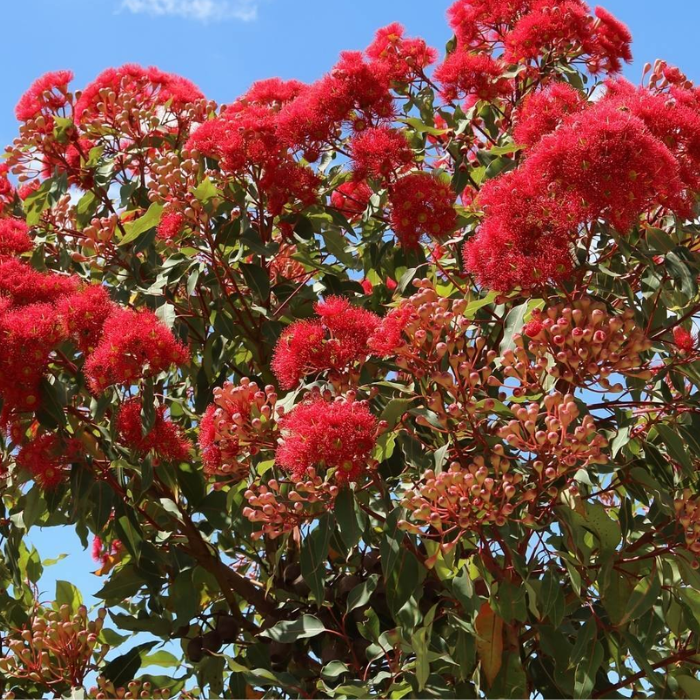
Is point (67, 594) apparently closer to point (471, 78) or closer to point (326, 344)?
point (326, 344)

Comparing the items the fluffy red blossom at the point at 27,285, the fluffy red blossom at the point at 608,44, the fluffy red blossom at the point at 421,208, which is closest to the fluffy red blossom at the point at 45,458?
the fluffy red blossom at the point at 27,285

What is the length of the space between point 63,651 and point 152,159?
178cm

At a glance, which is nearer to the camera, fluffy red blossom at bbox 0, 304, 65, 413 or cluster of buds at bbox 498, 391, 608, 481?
cluster of buds at bbox 498, 391, 608, 481

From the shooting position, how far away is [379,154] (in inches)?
126

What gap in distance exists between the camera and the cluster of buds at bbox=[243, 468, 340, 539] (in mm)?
2434

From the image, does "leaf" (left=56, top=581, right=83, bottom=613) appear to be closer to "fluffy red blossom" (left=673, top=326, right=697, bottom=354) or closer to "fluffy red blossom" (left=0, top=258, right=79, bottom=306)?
"fluffy red blossom" (left=0, top=258, right=79, bottom=306)

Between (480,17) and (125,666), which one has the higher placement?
(480,17)

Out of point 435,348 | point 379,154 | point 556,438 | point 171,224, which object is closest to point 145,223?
point 171,224

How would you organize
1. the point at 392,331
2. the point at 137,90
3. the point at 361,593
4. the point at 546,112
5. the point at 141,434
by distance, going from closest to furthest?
the point at 392,331 → the point at 361,593 → the point at 141,434 → the point at 546,112 → the point at 137,90

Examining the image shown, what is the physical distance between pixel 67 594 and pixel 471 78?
239 centimetres

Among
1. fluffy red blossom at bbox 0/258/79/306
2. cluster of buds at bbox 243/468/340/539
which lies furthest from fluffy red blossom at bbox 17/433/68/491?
cluster of buds at bbox 243/468/340/539

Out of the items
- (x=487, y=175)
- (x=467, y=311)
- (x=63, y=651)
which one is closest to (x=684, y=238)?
(x=487, y=175)

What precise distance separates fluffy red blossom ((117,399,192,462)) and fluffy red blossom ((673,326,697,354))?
1.51 meters

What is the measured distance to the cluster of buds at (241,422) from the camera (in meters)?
2.58
